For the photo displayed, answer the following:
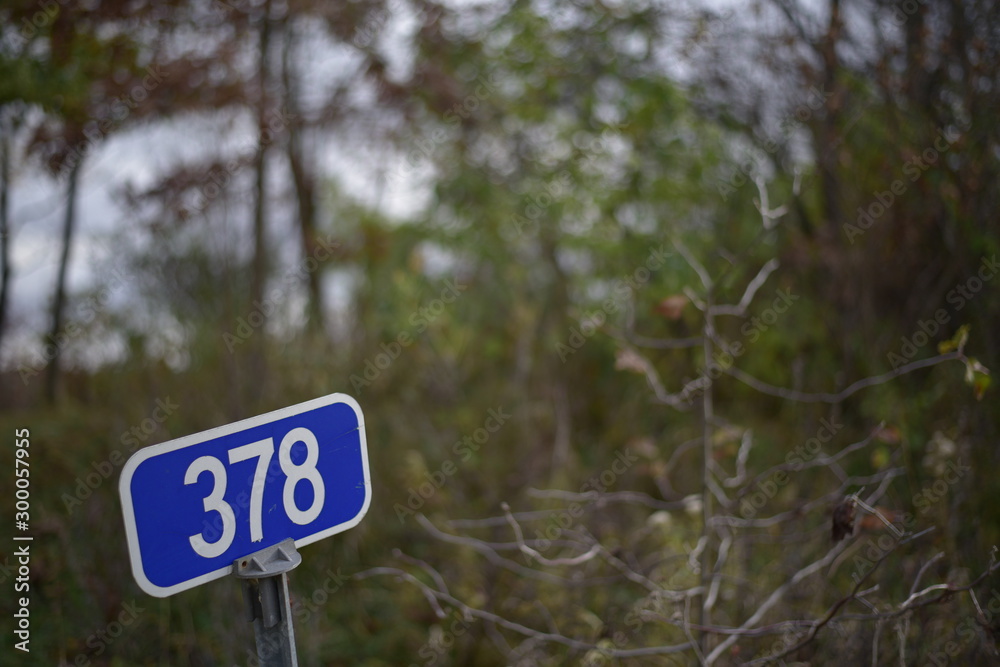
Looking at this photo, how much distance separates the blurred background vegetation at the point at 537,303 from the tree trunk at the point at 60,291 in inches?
0.9

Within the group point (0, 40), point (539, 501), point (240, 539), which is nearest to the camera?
point (240, 539)

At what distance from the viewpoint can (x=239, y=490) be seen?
1256 mm

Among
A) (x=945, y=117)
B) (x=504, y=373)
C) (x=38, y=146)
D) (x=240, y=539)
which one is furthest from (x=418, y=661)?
(x=945, y=117)

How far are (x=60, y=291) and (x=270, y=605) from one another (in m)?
5.72

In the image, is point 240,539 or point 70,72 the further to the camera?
point 70,72

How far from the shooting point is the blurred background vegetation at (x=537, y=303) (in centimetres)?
298

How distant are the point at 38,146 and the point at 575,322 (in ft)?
12.6

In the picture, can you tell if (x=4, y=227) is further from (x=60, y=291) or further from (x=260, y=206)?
(x=260, y=206)

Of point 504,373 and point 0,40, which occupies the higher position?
point 0,40

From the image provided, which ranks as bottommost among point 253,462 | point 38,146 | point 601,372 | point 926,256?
point 601,372

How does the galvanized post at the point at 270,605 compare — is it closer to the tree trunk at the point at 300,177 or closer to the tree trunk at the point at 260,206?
the tree trunk at the point at 260,206

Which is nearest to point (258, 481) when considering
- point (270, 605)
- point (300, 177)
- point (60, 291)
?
point (270, 605)

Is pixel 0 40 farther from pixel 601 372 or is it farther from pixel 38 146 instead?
pixel 601 372

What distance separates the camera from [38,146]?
13.2 ft
